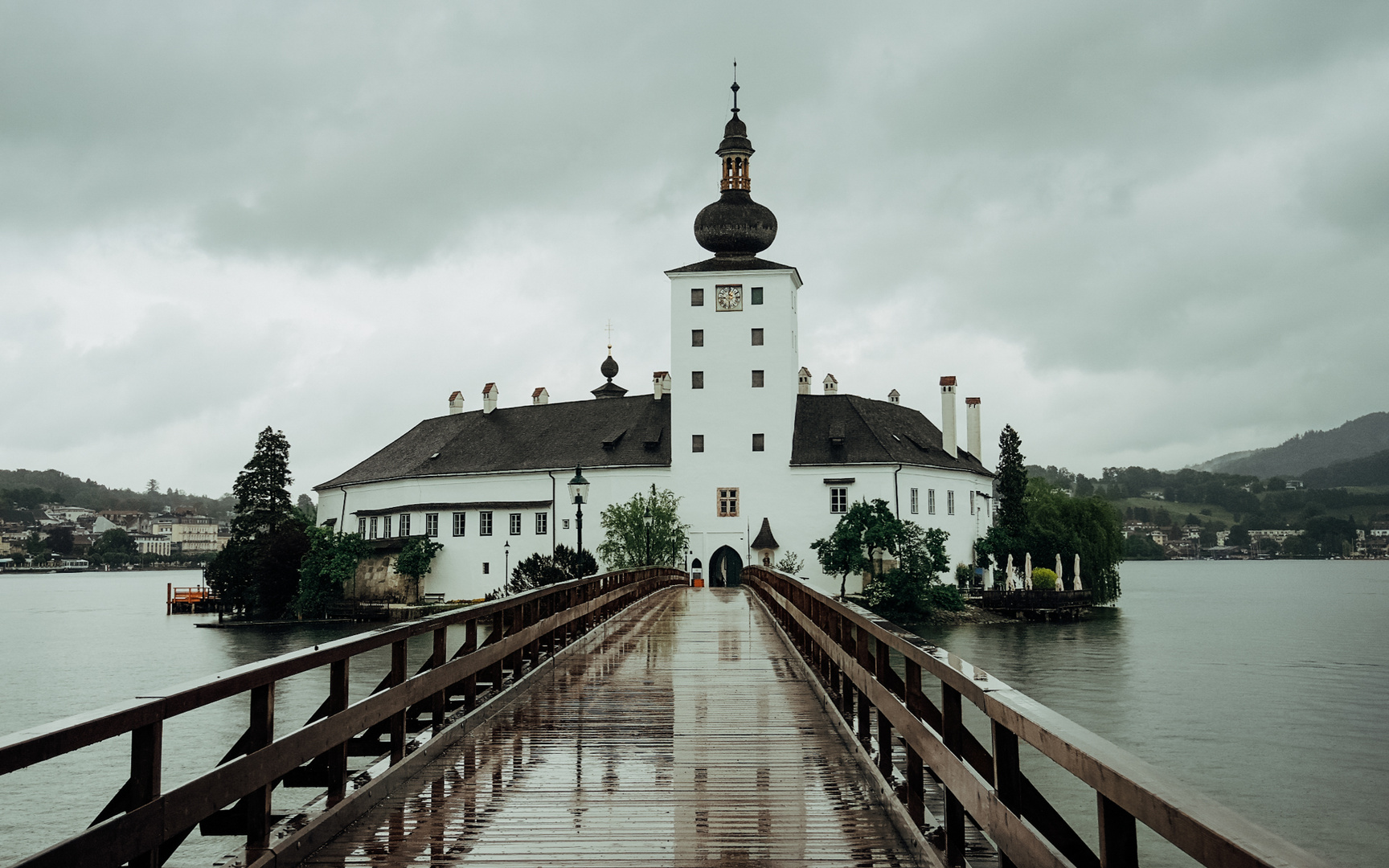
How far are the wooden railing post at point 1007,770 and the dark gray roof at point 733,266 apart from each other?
172 feet

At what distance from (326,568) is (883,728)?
5880cm

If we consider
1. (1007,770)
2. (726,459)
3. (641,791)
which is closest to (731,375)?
(726,459)

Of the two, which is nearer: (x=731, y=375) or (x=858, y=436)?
(x=731, y=375)

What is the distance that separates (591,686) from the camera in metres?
12.0

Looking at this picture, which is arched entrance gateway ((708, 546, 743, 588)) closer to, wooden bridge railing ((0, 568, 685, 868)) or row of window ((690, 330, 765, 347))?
row of window ((690, 330, 765, 347))

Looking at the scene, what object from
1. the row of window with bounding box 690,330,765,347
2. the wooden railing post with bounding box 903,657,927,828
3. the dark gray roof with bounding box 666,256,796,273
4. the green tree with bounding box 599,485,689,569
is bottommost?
the wooden railing post with bounding box 903,657,927,828

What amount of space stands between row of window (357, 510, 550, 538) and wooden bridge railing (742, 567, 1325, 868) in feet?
168

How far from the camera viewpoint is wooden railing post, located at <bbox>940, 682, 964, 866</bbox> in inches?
195

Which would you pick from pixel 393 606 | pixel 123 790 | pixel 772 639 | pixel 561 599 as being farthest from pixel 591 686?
pixel 393 606

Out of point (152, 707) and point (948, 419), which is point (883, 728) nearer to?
point (152, 707)

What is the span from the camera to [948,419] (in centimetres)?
6312

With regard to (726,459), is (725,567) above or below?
below

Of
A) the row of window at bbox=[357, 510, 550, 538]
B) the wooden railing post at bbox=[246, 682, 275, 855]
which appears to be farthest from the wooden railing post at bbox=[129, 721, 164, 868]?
the row of window at bbox=[357, 510, 550, 538]

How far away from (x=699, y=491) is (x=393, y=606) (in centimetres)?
1755
